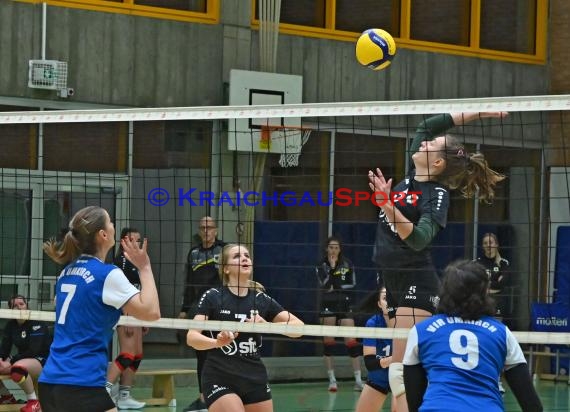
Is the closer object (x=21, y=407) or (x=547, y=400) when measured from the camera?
(x=21, y=407)

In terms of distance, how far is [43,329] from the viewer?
12.0m

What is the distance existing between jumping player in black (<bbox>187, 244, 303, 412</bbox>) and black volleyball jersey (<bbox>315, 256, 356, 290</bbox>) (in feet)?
22.4

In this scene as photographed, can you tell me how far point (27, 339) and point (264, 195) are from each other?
14.2ft

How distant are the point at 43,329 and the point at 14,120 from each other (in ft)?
11.5

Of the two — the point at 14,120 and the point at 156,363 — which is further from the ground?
the point at 14,120

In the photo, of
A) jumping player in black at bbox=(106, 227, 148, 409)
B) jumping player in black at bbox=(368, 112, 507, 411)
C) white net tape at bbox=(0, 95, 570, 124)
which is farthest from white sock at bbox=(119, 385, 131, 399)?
jumping player in black at bbox=(368, 112, 507, 411)

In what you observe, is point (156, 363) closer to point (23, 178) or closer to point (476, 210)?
point (23, 178)

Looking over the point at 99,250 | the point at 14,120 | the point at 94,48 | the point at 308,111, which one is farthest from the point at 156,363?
the point at 99,250

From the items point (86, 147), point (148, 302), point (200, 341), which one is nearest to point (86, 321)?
point (148, 302)

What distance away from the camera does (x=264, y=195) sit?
1533 centimetres

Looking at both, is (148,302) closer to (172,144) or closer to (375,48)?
(375,48)

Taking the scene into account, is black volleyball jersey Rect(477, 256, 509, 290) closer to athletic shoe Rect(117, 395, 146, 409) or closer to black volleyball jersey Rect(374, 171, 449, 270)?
athletic shoe Rect(117, 395, 146, 409)

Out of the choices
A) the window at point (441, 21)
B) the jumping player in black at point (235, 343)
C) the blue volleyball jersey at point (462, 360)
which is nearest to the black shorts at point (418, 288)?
the jumping player in black at point (235, 343)

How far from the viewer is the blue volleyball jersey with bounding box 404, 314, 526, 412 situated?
520 centimetres
